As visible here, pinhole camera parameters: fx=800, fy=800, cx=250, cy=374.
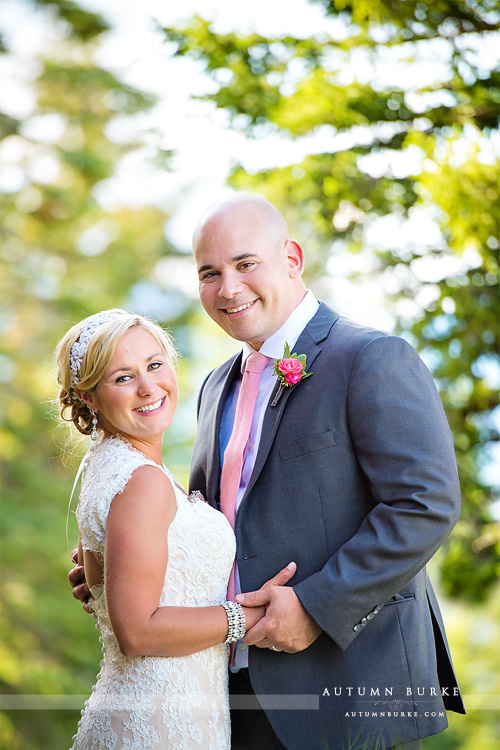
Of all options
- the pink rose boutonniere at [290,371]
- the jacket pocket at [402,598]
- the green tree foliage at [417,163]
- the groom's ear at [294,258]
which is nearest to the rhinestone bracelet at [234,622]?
the jacket pocket at [402,598]

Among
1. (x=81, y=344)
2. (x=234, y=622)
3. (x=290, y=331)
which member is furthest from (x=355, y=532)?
(x=81, y=344)

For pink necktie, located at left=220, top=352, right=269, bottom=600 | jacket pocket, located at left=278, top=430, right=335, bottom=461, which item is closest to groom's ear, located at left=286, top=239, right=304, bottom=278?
pink necktie, located at left=220, top=352, right=269, bottom=600

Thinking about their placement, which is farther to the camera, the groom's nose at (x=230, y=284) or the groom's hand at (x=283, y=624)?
the groom's nose at (x=230, y=284)

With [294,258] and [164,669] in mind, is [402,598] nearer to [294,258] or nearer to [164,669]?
[164,669]

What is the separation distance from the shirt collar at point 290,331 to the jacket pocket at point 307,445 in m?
0.42

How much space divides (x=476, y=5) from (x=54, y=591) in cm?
986

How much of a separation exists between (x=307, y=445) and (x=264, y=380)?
43 cm

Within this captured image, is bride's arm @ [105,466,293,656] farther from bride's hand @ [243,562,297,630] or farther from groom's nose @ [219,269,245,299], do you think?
groom's nose @ [219,269,245,299]

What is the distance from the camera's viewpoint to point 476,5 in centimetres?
574

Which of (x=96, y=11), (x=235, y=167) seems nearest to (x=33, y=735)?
(x=235, y=167)

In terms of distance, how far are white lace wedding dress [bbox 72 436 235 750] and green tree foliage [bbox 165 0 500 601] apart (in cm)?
392

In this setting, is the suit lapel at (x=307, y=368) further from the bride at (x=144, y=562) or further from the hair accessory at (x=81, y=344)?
the hair accessory at (x=81, y=344)

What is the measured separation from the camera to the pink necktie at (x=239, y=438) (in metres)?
2.88

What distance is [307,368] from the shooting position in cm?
285
